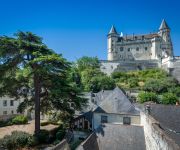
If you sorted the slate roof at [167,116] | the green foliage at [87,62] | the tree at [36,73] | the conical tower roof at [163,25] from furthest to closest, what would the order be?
the conical tower roof at [163,25]
the green foliage at [87,62]
the tree at [36,73]
the slate roof at [167,116]

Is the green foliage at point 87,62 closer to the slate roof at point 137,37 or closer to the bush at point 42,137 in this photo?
the slate roof at point 137,37

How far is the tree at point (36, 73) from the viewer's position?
22016 mm

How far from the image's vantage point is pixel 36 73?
22.4m

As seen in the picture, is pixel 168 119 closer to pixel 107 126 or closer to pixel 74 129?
pixel 107 126

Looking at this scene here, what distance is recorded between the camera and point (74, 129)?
25047 millimetres

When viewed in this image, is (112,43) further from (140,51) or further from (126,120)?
(126,120)

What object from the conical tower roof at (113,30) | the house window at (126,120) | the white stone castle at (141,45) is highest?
the conical tower roof at (113,30)

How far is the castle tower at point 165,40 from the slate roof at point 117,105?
65.7 metres

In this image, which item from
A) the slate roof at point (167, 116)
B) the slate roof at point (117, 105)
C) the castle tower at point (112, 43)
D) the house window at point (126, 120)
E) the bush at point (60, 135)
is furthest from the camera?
the castle tower at point (112, 43)

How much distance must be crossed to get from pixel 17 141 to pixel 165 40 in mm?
77337

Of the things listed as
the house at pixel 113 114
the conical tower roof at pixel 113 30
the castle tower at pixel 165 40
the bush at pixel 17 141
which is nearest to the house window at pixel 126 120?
the house at pixel 113 114

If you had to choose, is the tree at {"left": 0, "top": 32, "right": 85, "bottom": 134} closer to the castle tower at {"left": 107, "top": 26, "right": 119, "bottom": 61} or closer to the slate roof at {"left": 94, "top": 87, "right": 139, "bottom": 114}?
the slate roof at {"left": 94, "top": 87, "right": 139, "bottom": 114}

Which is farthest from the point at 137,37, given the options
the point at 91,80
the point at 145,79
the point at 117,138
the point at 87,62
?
the point at 117,138

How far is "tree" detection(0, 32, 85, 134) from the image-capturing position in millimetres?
22016
